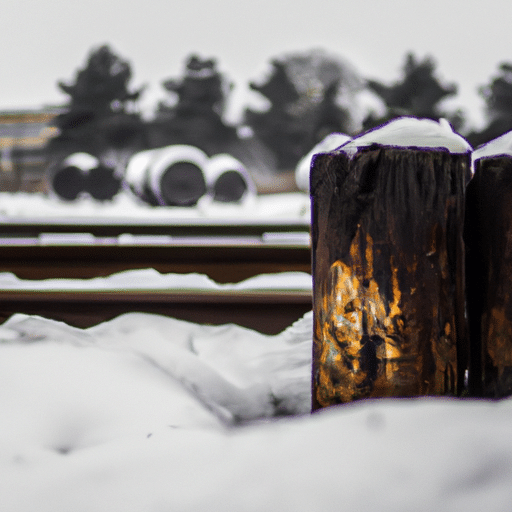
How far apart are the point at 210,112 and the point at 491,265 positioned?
854 inches

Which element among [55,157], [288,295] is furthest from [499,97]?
[288,295]

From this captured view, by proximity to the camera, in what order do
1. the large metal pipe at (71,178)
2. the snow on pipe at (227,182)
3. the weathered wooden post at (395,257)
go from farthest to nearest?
the large metal pipe at (71,178) < the snow on pipe at (227,182) < the weathered wooden post at (395,257)

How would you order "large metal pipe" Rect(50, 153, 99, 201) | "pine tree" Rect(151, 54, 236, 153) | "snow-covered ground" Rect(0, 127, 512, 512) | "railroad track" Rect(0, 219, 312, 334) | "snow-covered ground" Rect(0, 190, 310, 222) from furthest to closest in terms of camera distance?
"pine tree" Rect(151, 54, 236, 153)
"large metal pipe" Rect(50, 153, 99, 201)
"snow-covered ground" Rect(0, 190, 310, 222)
"railroad track" Rect(0, 219, 312, 334)
"snow-covered ground" Rect(0, 127, 512, 512)

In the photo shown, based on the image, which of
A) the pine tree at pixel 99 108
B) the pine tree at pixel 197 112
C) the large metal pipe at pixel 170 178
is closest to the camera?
the large metal pipe at pixel 170 178

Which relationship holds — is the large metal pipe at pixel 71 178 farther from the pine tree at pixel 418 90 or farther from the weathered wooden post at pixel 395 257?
the weathered wooden post at pixel 395 257

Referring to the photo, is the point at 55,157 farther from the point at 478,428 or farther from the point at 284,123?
the point at 478,428

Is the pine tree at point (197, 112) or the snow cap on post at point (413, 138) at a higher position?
the pine tree at point (197, 112)

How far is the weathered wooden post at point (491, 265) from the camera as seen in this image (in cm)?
128

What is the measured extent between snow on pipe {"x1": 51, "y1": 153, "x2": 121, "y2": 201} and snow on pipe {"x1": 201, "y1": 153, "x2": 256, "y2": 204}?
3383 mm

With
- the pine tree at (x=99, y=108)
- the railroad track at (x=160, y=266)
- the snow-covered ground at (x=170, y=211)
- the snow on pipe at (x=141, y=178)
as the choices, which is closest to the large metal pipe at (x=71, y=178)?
the snow-covered ground at (x=170, y=211)

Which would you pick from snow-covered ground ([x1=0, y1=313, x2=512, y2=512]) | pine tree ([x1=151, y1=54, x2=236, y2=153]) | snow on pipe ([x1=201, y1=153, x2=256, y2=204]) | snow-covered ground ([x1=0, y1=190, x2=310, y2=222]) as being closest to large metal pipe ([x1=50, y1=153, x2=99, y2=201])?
snow-covered ground ([x1=0, y1=190, x2=310, y2=222])

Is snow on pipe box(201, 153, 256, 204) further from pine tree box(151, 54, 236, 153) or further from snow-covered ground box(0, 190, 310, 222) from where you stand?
pine tree box(151, 54, 236, 153)

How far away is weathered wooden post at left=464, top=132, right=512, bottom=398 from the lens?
4.20 feet

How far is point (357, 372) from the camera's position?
1293 mm
